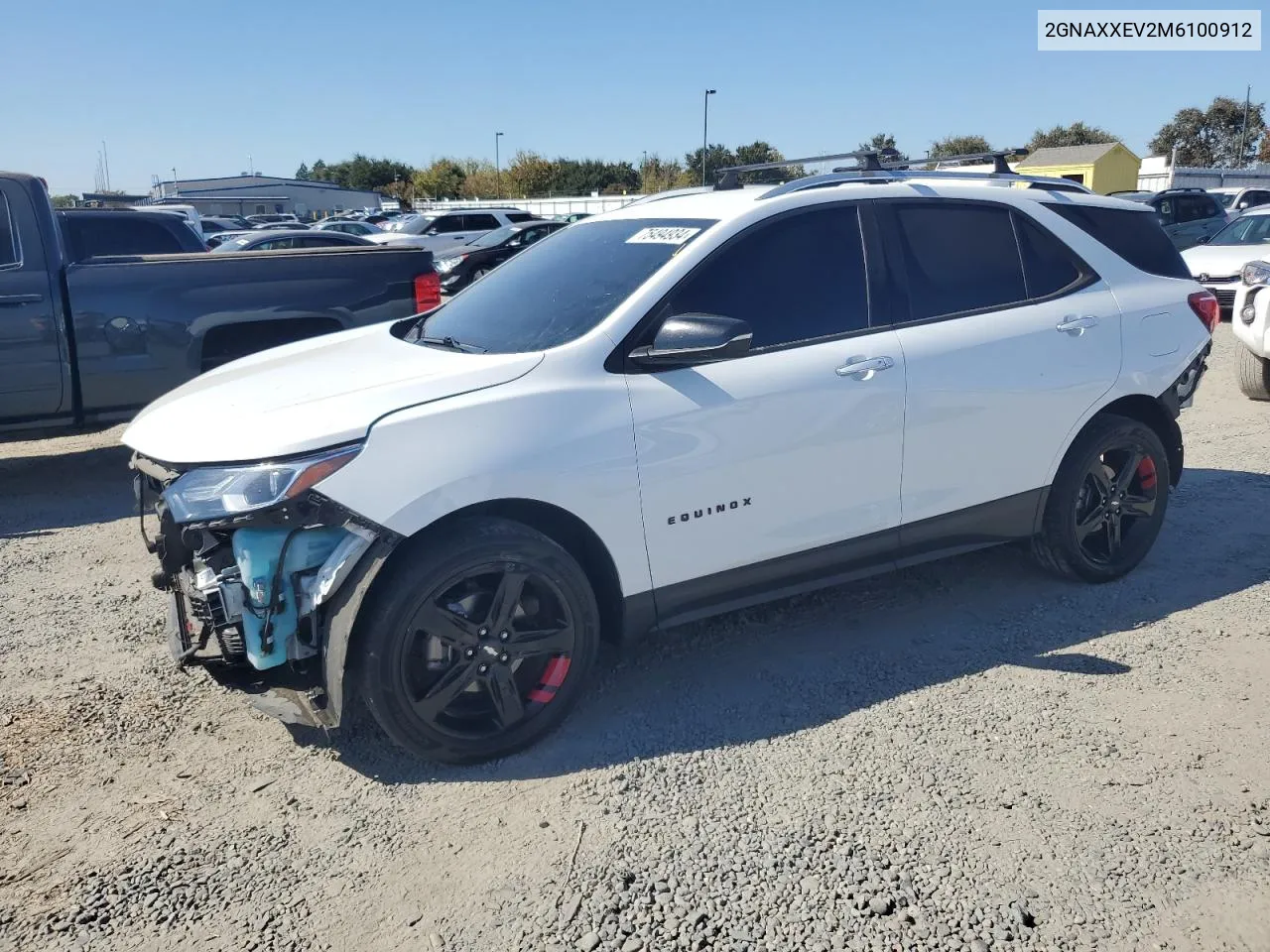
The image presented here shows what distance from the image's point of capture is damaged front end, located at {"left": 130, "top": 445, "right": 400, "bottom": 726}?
3061 millimetres

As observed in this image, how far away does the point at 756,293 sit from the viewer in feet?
12.6

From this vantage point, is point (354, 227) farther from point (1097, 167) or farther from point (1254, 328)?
point (1097, 167)

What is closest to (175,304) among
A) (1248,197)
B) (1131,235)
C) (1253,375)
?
(1131,235)

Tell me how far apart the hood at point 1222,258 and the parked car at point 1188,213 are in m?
5.50

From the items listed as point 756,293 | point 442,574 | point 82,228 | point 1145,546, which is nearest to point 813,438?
point 756,293

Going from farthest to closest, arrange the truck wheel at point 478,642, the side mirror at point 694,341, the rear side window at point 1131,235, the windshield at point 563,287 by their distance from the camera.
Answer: the rear side window at point 1131,235 → the windshield at point 563,287 → the side mirror at point 694,341 → the truck wheel at point 478,642

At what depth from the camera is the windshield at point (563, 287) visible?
370 cm

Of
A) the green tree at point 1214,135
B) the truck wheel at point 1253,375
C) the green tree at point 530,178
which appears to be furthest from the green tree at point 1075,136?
the truck wheel at point 1253,375

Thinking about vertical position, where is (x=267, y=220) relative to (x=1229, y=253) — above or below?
above

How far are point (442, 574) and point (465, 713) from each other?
0.54 meters

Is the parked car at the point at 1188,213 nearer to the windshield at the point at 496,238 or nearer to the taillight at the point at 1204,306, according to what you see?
the windshield at the point at 496,238

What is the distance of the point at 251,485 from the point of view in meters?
3.08

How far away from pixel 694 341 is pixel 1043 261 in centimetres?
201

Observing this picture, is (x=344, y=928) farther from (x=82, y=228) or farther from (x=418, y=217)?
(x=418, y=217)
